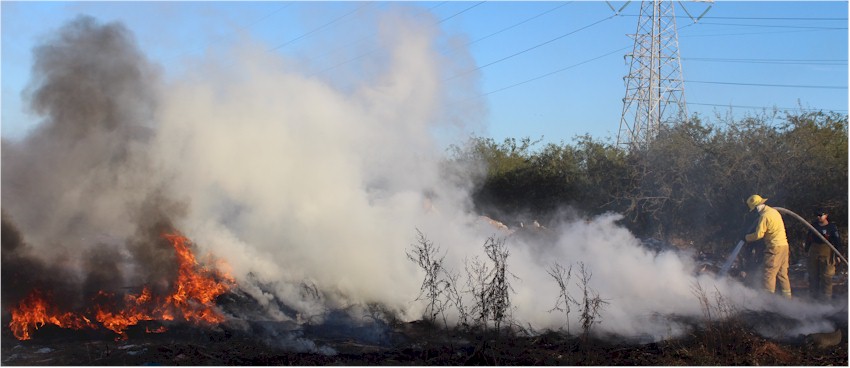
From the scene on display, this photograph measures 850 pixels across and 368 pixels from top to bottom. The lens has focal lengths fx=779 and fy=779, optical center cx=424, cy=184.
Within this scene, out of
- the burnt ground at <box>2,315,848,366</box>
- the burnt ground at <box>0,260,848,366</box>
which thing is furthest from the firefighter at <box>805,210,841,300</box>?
the burnt ground at <box>2,315,848,366</box>

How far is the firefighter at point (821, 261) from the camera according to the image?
1364cm

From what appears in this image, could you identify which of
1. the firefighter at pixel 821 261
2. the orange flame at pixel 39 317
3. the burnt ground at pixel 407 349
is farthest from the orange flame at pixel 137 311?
the firefighter at pixel 821 261

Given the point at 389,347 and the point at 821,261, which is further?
the point at 821,261

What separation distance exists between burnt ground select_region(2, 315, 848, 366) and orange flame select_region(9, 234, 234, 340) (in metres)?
0.30

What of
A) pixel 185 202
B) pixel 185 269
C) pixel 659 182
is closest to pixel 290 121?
pixel 185 202

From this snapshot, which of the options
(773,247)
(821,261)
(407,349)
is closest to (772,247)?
(773,247)

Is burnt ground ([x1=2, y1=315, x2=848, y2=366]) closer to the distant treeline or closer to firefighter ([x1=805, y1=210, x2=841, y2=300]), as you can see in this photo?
firefighter ([x1=805, y1=210, x2=841, y2=300])

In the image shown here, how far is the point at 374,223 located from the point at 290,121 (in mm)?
2259

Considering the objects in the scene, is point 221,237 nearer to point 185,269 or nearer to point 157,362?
point 185,269

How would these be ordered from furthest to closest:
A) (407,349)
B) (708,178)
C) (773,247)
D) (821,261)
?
(708,178) < (821,261) < (773,247) < (407,349)

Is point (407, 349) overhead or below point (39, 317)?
below

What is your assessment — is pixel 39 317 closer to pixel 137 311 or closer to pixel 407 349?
pixel 137 311

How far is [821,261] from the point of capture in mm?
13734

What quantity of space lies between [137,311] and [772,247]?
10.3m
